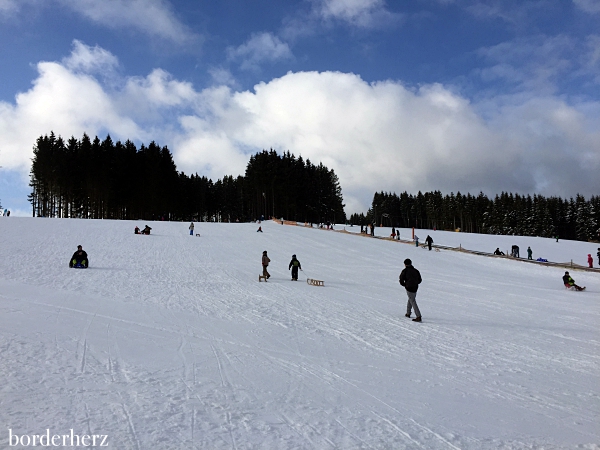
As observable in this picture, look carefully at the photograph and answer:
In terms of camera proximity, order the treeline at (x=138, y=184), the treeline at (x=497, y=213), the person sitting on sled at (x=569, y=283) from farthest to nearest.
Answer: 1. the treeline at (x=497, y=213)
2. the treeline at (x=138, y=184)
3. the person sitting on sled at (x=569, y=283)

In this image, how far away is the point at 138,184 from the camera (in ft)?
233

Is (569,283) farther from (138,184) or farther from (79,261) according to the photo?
(138,184)

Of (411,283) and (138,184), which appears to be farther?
(138,184)

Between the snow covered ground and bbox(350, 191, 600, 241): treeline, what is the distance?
88.0 meters

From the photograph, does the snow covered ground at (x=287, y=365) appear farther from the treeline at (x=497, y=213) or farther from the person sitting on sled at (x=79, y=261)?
the treeline at (x=497, y=213)

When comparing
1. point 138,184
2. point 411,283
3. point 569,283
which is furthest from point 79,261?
point 138,184

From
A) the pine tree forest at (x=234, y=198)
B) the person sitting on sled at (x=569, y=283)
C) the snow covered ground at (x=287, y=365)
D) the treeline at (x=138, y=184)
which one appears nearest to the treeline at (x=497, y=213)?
the pine tree forest at (x=234, y=198)

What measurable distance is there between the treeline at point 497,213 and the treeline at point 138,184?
86.6ft

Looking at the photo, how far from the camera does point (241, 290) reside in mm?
15062

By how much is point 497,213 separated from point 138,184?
3828 inches

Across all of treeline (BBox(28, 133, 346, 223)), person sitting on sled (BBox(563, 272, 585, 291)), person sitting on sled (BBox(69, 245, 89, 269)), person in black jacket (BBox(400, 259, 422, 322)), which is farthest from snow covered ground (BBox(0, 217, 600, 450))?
treeline (BBox(28, 133, 346, 223))

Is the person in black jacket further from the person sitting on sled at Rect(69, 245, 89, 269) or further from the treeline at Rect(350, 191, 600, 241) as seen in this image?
the treeline at Rect(350, 191, 600, 241)

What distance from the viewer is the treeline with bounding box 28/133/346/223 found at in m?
64.4

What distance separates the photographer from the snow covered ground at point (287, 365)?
13.9ft
